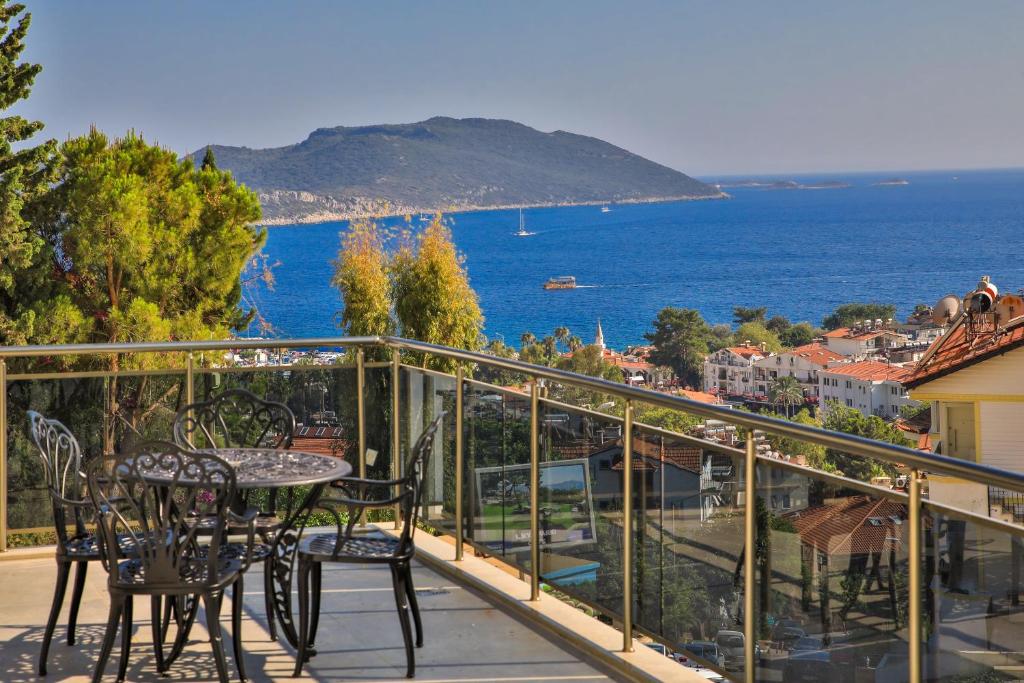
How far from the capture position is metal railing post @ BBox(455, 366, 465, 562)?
560 cm

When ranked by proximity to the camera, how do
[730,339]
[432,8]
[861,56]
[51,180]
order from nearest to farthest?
[51,180] → [730,339] → [432,8] → [861,56]

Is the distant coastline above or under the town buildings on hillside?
above

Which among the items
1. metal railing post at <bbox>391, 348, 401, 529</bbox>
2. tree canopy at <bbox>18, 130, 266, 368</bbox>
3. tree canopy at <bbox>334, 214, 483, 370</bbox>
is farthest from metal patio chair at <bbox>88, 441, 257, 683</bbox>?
tree canopy at <bbox>334, 214, 483, 370</bbox>

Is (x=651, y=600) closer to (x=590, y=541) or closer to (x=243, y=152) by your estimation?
(x=590, y=541)

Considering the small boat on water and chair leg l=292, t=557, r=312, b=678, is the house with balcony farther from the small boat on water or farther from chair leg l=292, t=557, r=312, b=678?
the small boat on water

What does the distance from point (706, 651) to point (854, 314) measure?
74002 mm

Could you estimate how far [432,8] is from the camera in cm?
8956

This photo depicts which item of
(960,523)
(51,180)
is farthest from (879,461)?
(51,180)

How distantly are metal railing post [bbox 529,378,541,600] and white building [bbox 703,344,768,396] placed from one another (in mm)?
56709

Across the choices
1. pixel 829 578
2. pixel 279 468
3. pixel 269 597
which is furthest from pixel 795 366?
pixel 829 578

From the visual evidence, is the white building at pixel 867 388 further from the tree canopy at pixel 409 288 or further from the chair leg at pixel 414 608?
the chair leg at pixel 414 608

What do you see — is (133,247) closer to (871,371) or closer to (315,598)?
(315,598)

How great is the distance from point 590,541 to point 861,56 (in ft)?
333

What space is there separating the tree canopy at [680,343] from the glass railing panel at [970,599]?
63335mm
